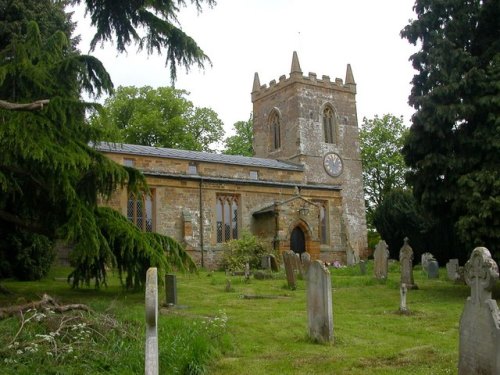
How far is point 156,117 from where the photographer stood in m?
38.6

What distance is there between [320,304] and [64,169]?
171 inches

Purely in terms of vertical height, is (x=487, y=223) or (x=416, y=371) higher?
(x=487, y=223)

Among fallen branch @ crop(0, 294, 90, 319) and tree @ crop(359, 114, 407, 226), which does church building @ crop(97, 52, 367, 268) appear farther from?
fallen branch @ crop(0, 294, 90, 319)

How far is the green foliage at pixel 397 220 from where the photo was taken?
30.4 metres

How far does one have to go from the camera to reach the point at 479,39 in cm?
1306

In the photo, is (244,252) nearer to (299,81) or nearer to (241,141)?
(299,81)

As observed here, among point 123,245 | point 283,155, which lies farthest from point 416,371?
point 283,155

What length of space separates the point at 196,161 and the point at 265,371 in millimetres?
21229

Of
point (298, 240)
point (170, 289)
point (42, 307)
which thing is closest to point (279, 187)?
point (298, 240)

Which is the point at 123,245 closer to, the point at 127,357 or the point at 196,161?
the point at 127,357

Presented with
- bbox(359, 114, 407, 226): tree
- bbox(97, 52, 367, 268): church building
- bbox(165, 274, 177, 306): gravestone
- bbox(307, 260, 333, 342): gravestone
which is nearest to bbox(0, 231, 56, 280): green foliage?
bbox(97, 52, 367, 268): church building

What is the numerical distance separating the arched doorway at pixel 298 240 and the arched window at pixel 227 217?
9.22 ft

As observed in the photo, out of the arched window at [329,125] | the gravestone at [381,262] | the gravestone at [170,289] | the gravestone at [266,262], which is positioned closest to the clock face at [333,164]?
the arched window at [329,125]

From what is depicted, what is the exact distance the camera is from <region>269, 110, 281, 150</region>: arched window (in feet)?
125
